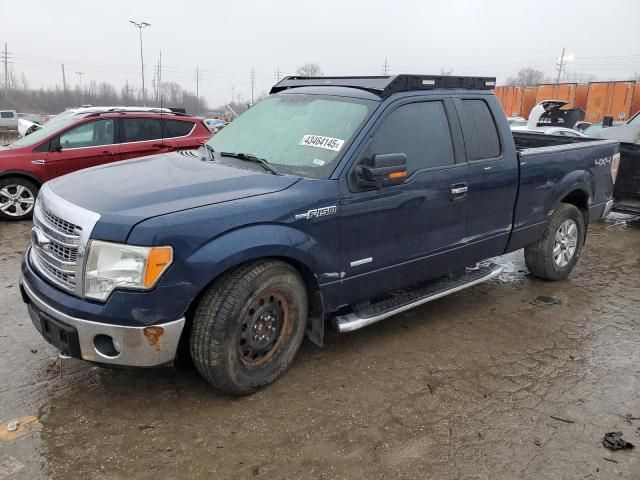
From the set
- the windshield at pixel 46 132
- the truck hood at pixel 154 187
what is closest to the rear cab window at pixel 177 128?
the windshield at pixel 46 132

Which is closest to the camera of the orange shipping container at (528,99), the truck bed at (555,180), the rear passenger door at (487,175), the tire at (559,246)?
the rear passenger door at (487,175)

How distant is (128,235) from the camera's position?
270cm

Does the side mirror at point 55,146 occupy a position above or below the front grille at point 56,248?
above

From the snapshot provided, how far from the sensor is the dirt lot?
2.71 m

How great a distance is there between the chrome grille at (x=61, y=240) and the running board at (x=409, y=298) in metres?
1.69

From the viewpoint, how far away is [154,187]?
10.3 feet

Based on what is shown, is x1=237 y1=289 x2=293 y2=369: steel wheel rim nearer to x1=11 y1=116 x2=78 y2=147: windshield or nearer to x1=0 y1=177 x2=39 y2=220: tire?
x1=0 y1=177 x2=39 y2=220: tire

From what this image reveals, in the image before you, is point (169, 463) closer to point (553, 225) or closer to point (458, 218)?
point (458, 218)

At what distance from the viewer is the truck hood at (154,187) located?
2.83m

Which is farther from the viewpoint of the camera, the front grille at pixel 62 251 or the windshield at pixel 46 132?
the windshield at pixel 46 132

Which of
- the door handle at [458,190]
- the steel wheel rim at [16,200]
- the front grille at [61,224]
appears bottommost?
the steel wheel rim at [16,200]

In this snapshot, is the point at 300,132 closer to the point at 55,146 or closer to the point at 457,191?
the point at 457,191

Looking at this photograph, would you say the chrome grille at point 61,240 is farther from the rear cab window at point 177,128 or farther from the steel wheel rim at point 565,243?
the rear cab window at point 177,128

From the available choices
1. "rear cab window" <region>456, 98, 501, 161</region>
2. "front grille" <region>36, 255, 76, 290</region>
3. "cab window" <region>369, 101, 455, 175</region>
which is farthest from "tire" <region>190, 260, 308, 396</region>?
"rear cab window" <region>456, 98, 501, 161</region>
